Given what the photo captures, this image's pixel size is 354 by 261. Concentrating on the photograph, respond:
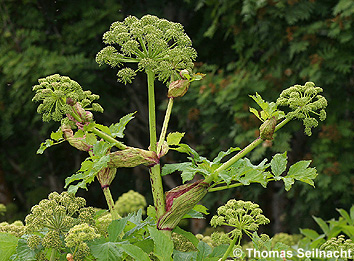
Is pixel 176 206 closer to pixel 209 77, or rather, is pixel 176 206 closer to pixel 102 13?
pixel 209 77

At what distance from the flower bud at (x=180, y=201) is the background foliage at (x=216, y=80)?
2178 millimetres

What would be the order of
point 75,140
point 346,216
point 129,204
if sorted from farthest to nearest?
point 129,204 → point 346,216 → point 75,140

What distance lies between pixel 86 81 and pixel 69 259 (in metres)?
3.33

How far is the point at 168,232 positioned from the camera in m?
0.72

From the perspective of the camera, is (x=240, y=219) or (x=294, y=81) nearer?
(x=240, y=219)

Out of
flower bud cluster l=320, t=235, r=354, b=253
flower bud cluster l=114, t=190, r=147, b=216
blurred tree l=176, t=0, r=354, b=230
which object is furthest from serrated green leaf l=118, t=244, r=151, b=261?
blurred tree l=176, t=0, r=354, b=230

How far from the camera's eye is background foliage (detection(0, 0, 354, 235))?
9.84 feet

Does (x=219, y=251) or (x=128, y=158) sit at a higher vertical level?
(x=128, y=158)

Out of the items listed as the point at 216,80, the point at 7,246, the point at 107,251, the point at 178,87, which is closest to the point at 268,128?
the point at 178,87

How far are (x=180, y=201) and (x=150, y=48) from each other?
24cm

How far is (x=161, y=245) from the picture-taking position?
25.9 inches

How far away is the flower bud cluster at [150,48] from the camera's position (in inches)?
28.3

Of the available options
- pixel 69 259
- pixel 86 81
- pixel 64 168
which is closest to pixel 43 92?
pixel 69 259

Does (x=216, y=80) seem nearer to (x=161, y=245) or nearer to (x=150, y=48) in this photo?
(x=150, y=48)
